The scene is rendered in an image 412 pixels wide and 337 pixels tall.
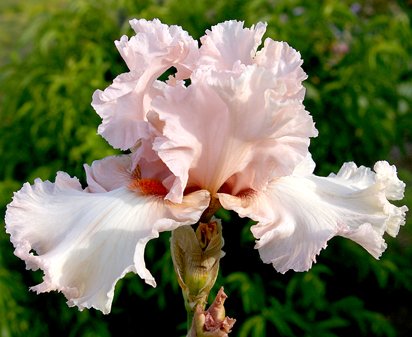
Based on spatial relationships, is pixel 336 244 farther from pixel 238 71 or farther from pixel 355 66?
pixel 238 71

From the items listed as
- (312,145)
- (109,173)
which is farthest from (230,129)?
(312,145)

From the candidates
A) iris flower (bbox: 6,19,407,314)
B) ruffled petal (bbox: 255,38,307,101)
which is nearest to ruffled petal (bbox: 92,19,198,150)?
iris flower (bbox: 6,19,407,314)

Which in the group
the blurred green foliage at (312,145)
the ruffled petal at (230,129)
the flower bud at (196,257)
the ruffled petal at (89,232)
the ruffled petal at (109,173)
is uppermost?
the ruffled petal at (230,129)

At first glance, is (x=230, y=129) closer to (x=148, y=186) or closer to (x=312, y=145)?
(x=148, y=186)

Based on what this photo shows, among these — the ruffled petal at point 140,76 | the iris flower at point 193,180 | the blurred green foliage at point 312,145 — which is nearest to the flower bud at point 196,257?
the iris flower at point 193,180

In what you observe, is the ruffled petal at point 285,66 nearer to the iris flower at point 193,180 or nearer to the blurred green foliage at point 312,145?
the iris flower at point 193,180
